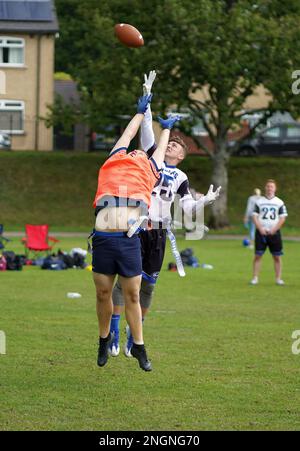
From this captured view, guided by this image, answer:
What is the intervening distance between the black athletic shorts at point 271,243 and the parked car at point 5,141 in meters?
28.5

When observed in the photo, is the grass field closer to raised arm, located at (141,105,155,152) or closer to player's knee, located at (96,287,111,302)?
player's knee, located at (96,287,111,302)

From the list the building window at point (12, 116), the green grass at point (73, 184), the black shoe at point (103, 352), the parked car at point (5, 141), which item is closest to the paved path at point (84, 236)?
the green grass at point (73, 184)

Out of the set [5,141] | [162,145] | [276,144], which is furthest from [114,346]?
[276,144]

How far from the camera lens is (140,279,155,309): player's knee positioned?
1001 cm

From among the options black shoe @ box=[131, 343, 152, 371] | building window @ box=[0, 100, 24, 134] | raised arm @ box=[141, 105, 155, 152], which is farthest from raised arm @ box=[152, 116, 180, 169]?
building window @ box=[0, 100, 24, 134]

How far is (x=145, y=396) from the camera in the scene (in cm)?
855

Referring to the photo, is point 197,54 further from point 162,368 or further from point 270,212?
point 162,368

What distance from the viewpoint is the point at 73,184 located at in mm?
44656

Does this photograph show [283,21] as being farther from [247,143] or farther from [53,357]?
[53,357]

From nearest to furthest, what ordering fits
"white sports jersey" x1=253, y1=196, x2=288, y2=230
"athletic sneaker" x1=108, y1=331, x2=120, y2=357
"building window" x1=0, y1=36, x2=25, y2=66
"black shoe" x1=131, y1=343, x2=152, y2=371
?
1. "black shoe" x1=131, y1=343, x2=152, y2=371
2. "athletic sneaker" x1=108, y1=331, x2=120, y2=357
3. "white sports jersey" x1=253, y1=196, x2=288, y2=230
4. "building window" x1=0, y1=36, x2=25, y2=66

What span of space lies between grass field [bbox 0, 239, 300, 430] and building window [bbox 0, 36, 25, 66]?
32.6 m

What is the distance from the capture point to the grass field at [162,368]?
7770 millimetres

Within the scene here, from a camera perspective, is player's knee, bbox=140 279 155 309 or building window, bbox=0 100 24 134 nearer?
player's knee, bbox=140 279 155 309

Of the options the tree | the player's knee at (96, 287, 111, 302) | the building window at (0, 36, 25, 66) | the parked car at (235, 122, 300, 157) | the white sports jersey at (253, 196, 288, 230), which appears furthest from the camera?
the building window at (0, 36, 25, 66)
